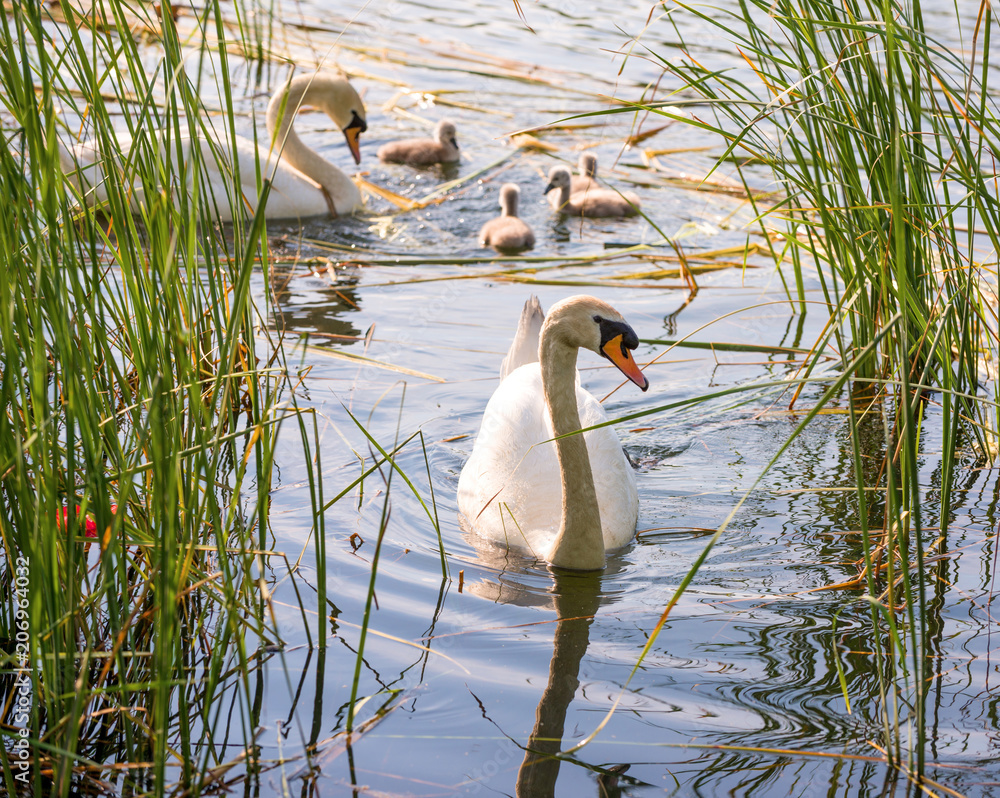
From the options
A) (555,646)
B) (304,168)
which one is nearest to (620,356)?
(555,646)

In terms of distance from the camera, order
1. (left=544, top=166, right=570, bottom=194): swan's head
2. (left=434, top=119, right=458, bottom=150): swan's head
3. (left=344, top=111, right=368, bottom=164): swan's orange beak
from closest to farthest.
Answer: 1. (left=544, top=166, right=570, bottom=194): swan's head
2. (left=344, top=111, right=368, bottom=164): swan's orange beak
3. (left=434, top=119, right=458, bottom=150): swan's head

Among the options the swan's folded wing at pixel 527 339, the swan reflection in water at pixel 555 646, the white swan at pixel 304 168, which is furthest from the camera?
the white swan at pixel 304 168

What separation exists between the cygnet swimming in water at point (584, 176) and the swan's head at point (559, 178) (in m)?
0.09

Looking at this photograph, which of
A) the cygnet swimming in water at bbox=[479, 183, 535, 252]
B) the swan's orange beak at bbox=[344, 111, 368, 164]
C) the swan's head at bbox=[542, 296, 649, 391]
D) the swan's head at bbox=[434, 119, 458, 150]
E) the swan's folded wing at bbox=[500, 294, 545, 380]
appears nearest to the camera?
the swan's head at bbox=[542, 296, 649, 391]

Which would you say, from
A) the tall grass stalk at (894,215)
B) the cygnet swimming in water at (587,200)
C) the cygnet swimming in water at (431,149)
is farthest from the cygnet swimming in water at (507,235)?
the tall grass stalk at (894,215)

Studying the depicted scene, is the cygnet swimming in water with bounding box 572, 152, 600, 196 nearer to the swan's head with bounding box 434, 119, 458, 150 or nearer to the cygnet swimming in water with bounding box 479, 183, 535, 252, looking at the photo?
the cygnet swimming in water with bounding box 479, 183, 535, 252

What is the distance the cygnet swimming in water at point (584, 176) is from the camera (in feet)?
25.9

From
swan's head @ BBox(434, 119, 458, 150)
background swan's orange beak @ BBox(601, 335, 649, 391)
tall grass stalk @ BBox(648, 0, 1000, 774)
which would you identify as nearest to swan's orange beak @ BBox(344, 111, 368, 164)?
swan's head @ BBox(434, 119, 458, 150)

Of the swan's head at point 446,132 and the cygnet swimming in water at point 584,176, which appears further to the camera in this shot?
the swan's head at point 446,132

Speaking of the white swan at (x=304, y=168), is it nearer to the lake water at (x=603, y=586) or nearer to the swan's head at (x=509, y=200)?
the lake water at (x=603, y=586)

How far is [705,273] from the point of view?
6742mm

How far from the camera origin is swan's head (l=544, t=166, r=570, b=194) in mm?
8047

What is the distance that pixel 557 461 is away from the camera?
3.99 m

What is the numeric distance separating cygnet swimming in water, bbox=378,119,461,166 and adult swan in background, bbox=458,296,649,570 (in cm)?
458
